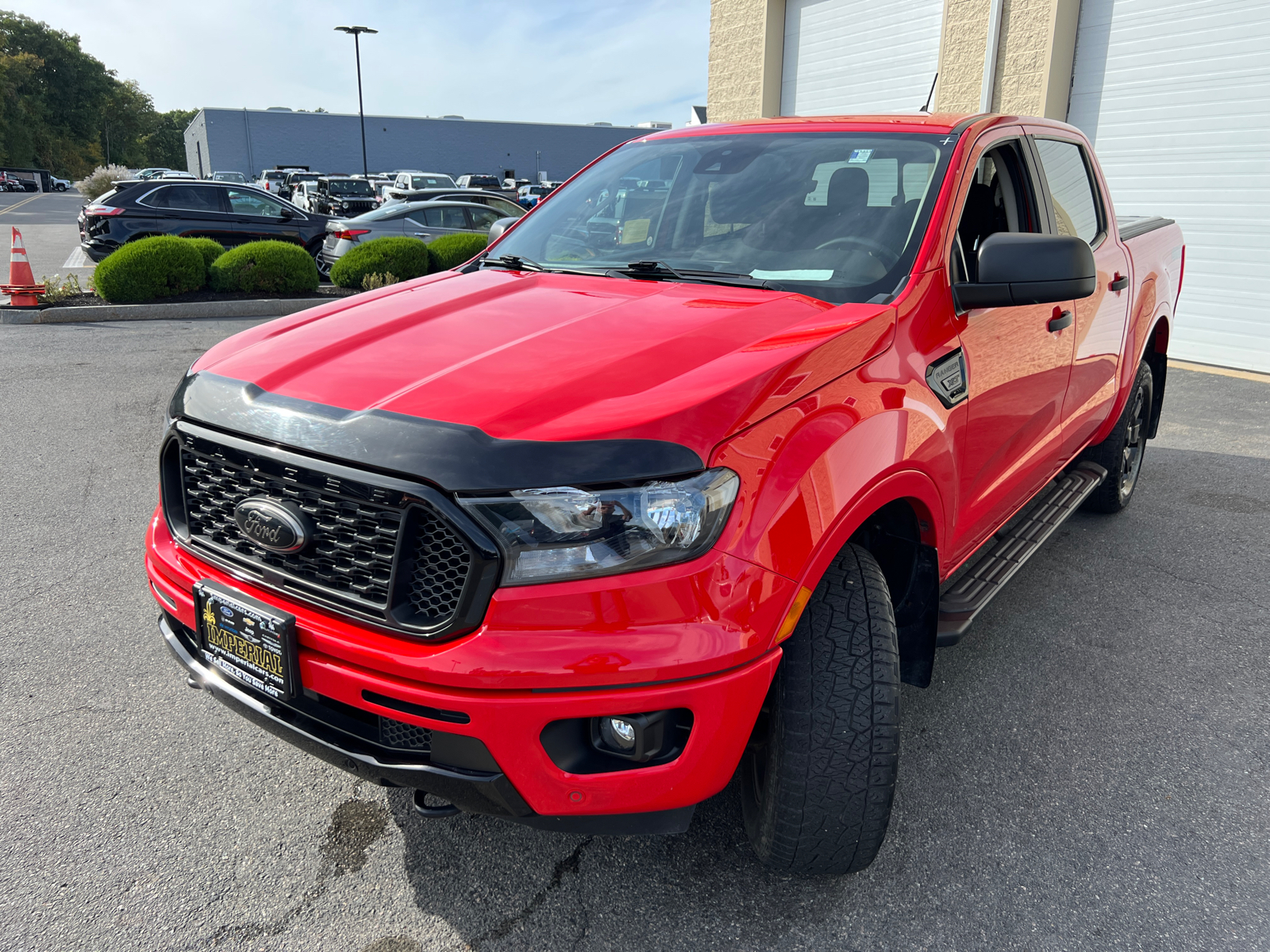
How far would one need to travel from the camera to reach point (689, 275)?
2.64 m

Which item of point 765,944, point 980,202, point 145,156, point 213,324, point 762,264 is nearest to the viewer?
point 765,944

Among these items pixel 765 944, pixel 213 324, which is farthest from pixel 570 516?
pixel 213 324

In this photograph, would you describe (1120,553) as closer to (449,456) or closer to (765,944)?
(765,944)

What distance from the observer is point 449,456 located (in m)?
1.64

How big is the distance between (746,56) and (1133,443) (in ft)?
36.1

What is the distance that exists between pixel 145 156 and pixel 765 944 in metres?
125

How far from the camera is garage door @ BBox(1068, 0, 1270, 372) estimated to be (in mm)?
8469

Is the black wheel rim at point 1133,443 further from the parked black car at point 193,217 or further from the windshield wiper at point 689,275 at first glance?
the parked black car at point 193,217

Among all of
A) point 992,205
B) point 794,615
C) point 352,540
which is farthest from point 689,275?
point 352,540

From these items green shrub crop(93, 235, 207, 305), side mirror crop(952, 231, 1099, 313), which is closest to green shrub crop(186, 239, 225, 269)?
green shrub crop(93, 235, 207, 305)

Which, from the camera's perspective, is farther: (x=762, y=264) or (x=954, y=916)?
(x=762, y=264)

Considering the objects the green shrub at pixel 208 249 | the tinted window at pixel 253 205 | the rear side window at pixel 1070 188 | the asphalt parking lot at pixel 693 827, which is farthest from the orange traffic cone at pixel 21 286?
the rear side window at pixel 1070 188

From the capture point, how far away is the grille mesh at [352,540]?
169 cm

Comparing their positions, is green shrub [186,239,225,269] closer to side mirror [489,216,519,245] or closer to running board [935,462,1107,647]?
side mirror [489,216,519,245]
